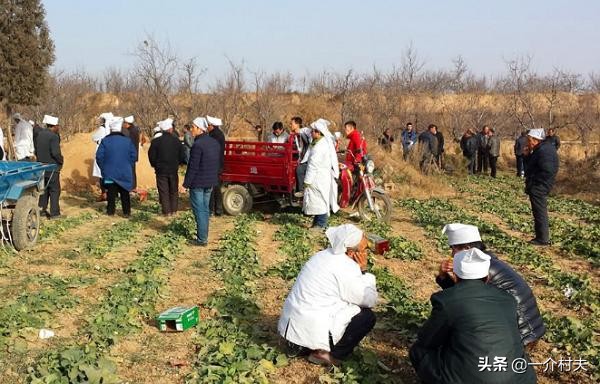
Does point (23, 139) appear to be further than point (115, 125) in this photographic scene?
Yes

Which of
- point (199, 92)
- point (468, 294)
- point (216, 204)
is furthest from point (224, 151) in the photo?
point (199, 92)

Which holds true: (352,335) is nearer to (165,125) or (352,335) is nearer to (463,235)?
(463,235)

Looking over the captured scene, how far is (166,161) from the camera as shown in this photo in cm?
1041

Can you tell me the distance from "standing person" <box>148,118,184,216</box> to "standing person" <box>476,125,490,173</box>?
39.8ft

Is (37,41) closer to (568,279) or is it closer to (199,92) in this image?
(199,92)

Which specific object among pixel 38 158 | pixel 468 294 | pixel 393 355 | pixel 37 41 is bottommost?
pixel 393 355

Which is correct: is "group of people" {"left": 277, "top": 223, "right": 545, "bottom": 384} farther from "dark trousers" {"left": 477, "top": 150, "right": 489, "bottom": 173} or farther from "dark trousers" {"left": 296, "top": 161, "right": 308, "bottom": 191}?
"dark trousers" {"left": 477, "top": 150, "right": 489, "bottom": 173}

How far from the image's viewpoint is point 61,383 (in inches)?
157

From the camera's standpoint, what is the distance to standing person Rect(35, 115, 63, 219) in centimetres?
1012

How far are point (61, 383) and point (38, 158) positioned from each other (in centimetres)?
715

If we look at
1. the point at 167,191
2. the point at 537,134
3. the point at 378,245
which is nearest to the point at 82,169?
the point at 167,191

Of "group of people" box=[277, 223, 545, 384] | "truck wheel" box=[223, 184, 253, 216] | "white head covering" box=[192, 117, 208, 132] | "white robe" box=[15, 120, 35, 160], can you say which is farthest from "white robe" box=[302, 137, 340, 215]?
"white robe" box=[15, 120, 35, 160]

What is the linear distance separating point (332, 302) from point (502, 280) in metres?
1.31

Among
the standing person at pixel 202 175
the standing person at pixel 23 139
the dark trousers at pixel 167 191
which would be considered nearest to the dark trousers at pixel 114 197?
the dark trousers at pixel 167 191
